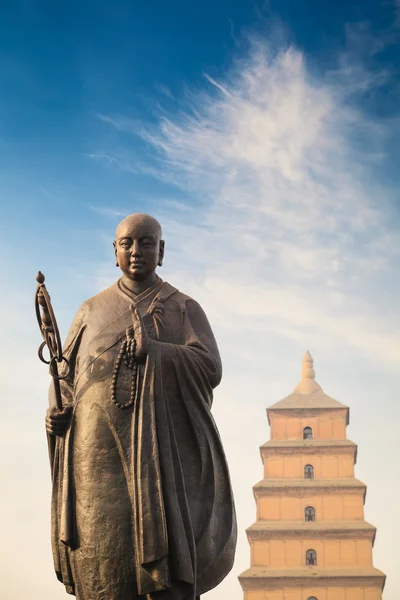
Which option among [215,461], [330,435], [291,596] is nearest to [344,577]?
[291,596]

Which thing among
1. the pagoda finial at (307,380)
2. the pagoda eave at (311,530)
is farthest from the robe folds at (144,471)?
the pagoda finial at (307,380)

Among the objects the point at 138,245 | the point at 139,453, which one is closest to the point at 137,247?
the point at 138,245

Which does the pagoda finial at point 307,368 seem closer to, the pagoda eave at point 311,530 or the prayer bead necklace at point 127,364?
the pagoda eave at point 311,530

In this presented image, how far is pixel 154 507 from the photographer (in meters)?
6.02

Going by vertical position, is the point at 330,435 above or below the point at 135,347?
above

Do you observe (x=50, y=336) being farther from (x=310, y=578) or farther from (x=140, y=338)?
(x=310, y=578)

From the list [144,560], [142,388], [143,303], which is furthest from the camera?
[143,303]

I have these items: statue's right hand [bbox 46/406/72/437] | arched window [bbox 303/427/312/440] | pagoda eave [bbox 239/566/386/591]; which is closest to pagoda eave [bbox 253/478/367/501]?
arched window [bbox 303/427/312/440]

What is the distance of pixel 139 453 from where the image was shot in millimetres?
6141

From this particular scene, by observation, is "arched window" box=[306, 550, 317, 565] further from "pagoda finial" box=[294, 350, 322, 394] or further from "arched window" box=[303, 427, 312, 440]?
"pagoda finial" box=[294, 350, 322, 394]

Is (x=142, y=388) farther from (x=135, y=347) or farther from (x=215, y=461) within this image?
(x=215, y=461)

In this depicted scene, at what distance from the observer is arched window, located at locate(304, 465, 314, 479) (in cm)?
4962

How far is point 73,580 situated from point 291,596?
40996 millimetres

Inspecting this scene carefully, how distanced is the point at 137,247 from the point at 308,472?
44312mm
